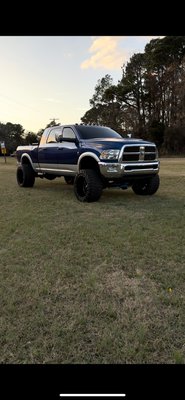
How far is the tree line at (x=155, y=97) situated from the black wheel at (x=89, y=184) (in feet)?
111

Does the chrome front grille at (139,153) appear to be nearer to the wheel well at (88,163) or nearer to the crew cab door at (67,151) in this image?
the wheel well at (88,163)

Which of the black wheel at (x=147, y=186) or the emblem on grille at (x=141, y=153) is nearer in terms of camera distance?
the emblem on grille at (x=141, y=153)

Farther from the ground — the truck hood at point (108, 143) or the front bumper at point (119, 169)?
the truck hood at point (108, 143)

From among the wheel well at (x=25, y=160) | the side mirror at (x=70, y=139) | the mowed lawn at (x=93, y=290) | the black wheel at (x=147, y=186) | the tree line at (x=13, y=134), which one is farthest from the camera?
the tree line at (x=13, y=134)

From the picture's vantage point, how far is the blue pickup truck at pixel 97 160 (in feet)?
21.0

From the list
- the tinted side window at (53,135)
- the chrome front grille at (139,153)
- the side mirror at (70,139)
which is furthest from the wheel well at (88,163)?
the tinted side window at (53,135)

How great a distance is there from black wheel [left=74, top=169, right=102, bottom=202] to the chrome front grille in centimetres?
78

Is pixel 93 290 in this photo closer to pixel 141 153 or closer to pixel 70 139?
pixel 141 153

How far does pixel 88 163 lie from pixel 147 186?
1.74m

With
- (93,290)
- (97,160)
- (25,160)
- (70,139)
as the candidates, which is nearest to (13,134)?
(25,160)

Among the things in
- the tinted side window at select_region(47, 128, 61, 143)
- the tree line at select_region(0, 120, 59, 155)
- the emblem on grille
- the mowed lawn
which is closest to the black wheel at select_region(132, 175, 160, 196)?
the emblem on grille

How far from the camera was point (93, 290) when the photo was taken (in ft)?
8.86
